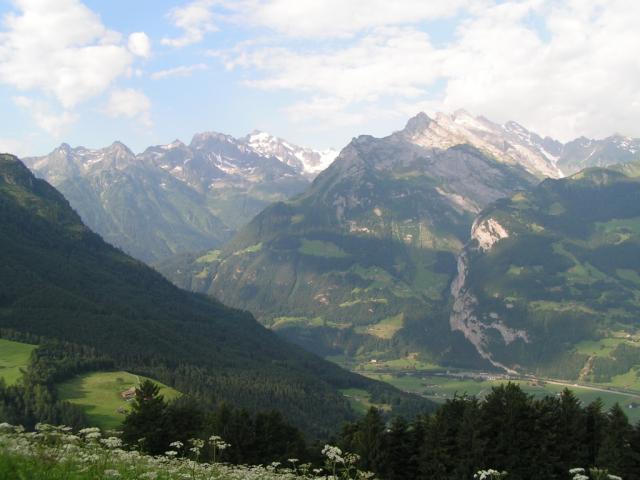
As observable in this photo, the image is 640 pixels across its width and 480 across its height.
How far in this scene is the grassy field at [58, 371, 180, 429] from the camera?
14000cm

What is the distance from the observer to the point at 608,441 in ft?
223

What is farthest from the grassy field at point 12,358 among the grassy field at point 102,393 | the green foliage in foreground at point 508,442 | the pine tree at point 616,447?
the pine tree at point 616,447

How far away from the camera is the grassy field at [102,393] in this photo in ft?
459

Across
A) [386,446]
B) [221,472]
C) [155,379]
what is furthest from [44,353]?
[221,472]

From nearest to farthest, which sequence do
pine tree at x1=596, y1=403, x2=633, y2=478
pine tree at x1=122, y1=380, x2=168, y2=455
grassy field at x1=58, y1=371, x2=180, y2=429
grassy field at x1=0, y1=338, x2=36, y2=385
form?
1. pine tree at x1=596, y1=403, x2=633, y2=478
2. pine tree at x1=122, y1=380, x2=168, y2=455
3. grassy field at x1=58, y1=371, x2=180, y2=429
4. grassy field at x1=0, y1=338, x2=36, y2=385

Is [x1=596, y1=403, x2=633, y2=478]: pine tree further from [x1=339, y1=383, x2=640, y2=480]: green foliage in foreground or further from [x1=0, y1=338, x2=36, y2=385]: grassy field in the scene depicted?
[x1=0, y1=338, x2=36, y2=385]: grassy field

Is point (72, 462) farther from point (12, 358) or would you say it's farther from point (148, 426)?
point (12, 358)

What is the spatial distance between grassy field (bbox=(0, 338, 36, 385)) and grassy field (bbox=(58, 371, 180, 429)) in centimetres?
A: 1298

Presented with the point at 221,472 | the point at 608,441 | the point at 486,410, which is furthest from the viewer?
the point at 486,410

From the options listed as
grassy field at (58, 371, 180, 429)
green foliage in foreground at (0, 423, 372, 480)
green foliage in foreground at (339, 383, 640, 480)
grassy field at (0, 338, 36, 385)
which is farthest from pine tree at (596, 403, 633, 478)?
grassy field at (0, 338, 36, 385)

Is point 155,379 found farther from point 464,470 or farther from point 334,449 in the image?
point 334,449

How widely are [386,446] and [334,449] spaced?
54502mm

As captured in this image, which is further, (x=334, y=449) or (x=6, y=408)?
(x=6, y=408)

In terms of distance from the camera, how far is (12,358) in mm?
177500
